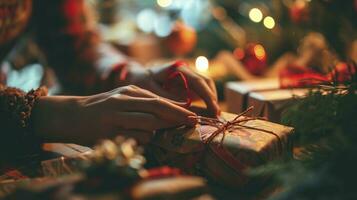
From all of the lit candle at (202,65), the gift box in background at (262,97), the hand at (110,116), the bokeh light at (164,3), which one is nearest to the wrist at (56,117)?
the hand at (110,116)

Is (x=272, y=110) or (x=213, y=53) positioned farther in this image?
(x=213, y=53)

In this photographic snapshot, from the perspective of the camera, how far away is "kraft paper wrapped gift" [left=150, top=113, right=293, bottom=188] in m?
0.51

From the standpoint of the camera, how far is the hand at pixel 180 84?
624 mm

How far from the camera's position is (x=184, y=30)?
1232 millimetres

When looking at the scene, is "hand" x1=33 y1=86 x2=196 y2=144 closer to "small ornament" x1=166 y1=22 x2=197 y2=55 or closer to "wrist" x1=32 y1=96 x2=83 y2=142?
"wrist" x1=32 y1=96 x2=83 y2=142

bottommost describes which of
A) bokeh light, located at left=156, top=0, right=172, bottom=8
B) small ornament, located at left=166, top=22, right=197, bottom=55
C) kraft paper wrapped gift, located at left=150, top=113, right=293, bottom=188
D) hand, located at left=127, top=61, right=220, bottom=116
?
kraft paper wrapped gift, located at left=150, top=113, right=293, bottom=188

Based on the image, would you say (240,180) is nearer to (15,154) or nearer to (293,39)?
(15,154)

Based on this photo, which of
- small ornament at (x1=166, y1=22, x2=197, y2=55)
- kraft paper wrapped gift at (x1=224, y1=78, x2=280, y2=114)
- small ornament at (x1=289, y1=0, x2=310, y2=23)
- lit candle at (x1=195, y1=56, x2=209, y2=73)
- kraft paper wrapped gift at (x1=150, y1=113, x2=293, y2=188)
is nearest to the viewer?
kraft paper wrapped gift at (x1=150, y1=113, x2=293, y2=188)

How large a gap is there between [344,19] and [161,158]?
492 mm

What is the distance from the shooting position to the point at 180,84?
65cm

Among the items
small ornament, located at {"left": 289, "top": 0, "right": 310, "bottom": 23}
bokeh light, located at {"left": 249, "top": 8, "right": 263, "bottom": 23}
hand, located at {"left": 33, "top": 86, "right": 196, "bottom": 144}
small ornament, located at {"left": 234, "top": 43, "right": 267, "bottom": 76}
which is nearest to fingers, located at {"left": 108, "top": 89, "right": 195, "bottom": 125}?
hand, located at {"left": 33, "top": 86, "right": 196, "bottom": 144}

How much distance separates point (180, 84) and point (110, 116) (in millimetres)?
159

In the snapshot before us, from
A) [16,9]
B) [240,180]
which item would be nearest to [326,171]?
[240,180]

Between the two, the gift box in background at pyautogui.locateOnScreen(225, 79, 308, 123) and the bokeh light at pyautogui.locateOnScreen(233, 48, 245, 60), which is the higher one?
the bokeh light at pyautogui.locateOnScreen(233, 48, 245, 60)
